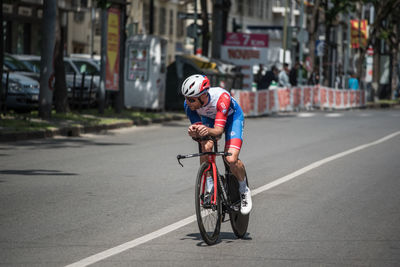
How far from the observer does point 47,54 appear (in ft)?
73.4

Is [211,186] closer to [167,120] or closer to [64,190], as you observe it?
[64,190]

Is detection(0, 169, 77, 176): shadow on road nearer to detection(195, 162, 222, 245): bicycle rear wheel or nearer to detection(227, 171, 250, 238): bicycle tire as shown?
detection(227, 171, 250, 238): bicycle tire

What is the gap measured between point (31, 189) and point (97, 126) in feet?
36.0

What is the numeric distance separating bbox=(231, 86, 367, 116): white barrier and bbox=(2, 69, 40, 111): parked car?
8.01 metres

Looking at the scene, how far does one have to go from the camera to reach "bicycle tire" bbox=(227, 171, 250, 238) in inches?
314

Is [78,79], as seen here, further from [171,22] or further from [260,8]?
[260,8]

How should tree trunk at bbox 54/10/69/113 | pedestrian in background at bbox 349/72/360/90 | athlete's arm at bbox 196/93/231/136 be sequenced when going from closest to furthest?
athlete's arm at bbox 196/93/231/136 < tree trunk at bbox 54/10/69/113 < pedestrian in background at bbox 349/72/360/90

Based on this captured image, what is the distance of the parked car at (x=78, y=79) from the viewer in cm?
2728

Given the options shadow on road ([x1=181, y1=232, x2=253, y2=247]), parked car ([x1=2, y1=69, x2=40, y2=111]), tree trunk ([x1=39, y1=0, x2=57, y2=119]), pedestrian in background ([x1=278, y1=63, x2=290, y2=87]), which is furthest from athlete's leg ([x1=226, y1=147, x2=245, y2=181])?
pedestrian in background ([x1=278, y1=63, x2=290, y2=87])

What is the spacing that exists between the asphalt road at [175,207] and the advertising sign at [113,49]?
779cm

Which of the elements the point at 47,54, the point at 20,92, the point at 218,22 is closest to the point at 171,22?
the point at 218,22

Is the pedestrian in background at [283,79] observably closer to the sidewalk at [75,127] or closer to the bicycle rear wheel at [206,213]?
the sidewalk at [75,127]

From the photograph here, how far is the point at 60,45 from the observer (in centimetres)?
2364

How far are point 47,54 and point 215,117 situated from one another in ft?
49.2
